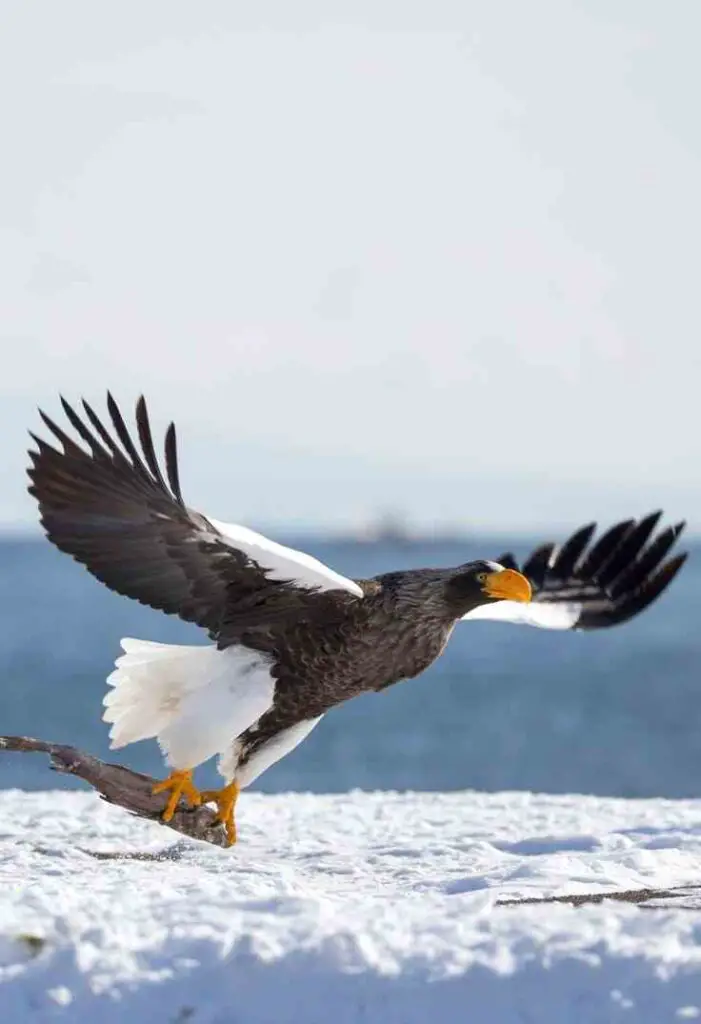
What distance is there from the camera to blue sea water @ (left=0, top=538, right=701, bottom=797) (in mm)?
→ 25250

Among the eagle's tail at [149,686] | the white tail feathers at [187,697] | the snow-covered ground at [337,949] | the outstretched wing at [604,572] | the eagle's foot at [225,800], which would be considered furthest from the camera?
the outstretched wing at [604,572]

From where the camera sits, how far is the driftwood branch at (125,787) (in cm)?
600

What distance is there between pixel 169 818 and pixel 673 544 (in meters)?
2.92

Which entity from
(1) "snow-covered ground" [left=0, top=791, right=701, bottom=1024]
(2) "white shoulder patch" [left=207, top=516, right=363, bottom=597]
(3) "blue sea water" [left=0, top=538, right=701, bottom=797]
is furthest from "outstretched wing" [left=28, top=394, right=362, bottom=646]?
(3) "blue sea water" [left=0, top=538, right=701, bottom=797]

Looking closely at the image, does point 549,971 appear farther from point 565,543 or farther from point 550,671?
point 550,671

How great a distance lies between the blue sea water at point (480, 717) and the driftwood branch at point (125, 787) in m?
16.7

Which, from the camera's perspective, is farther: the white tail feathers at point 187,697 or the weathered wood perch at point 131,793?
the white tail feathers at point 187,697

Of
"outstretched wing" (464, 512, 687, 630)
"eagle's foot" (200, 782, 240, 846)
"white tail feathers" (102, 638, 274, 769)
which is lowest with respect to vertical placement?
"eagle's foot" (200, 782, 240, 846)

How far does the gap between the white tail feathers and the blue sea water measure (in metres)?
16.8

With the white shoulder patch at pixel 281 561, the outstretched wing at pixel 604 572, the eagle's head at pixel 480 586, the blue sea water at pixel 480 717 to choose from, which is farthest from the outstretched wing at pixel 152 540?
the blue sea water at pixel 480 717

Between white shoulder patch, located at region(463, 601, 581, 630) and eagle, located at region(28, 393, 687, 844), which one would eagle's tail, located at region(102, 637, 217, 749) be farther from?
white shoulder patch, located at region(463, 601, 581, 630)

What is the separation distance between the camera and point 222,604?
6.36m

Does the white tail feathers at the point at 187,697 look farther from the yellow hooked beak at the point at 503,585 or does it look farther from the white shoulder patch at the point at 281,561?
the yellow hooked beak at the point at 503,585

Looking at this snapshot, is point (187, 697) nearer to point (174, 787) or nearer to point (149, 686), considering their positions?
point (149, 686)
